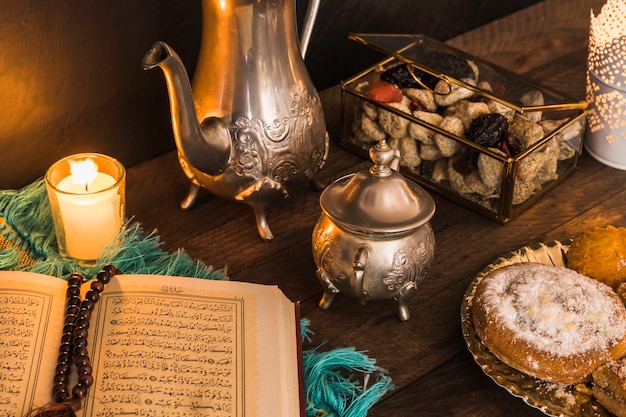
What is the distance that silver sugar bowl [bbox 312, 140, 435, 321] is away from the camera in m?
0.81

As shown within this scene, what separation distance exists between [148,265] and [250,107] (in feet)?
0.67

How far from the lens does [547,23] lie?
1.49m

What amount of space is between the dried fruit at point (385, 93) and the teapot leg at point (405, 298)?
0.99ft

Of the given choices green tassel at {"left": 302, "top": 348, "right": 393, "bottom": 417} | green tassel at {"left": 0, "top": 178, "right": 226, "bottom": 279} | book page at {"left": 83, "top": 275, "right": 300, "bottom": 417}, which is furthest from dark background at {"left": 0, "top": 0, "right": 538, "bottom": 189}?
green tassel at {"left": 302, "top": 348, "right": 393, "bottom": 417}

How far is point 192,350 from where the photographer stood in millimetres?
761

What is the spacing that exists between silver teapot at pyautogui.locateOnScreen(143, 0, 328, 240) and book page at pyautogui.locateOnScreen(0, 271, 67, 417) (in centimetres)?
20

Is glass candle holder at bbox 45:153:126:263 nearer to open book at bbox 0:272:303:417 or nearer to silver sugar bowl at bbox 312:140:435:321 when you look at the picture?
open book at bbox 0:272:303:417

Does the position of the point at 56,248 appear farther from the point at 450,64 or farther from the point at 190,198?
the point at 450,64

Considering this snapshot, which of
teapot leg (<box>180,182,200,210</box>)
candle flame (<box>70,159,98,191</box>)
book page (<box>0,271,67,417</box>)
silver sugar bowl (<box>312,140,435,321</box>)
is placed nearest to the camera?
book page (<box>0,271,67,417</box>)

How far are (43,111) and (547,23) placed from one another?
0.89 m

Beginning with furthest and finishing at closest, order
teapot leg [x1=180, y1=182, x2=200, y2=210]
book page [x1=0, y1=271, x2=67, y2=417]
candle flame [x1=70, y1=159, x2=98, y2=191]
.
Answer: teapot leg [x1=180, y1=182, x2=200, y2=210]
candle flame [x1=70, y1=159, x2=98, y2=191]
book page [x1=0, y1=271, x2=67, y2=417]

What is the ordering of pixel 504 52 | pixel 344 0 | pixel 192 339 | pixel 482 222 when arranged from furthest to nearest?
pixel 504 52
pixel 344 0
pixel 482 222
pixel 192 339

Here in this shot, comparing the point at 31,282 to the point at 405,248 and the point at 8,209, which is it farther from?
the point at 405,248

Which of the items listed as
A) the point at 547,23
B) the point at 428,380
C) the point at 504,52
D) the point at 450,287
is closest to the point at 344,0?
the point at 504,52
